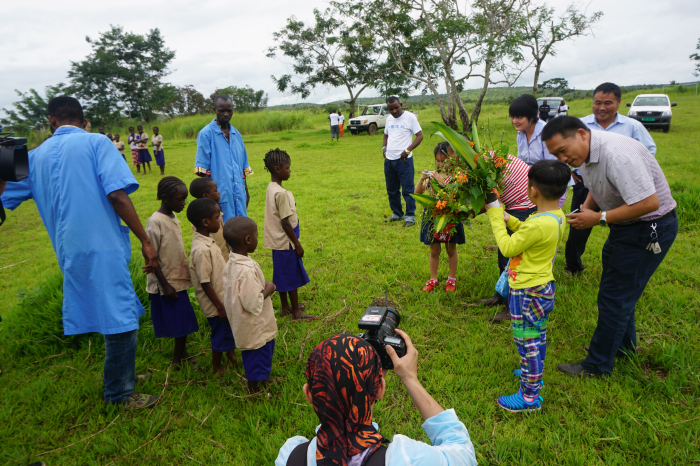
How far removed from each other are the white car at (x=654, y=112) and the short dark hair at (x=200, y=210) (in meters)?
19.2

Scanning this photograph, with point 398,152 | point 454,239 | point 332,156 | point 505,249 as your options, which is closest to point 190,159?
point 332,156

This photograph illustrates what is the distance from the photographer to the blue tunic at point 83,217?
2.60 metres

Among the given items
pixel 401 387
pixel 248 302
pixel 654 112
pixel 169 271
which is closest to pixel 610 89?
pixel 401 387

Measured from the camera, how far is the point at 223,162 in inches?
169

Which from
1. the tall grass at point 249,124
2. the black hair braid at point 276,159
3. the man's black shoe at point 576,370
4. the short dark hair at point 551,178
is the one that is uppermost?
the tall grass at point 249,124

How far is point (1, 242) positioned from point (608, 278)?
10312mm

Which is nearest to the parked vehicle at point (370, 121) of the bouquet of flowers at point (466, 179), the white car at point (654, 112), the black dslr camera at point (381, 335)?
the white car at point (654, 112)

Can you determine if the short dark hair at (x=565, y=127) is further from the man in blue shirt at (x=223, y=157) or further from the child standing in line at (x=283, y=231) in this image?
the man in blue shirt at (x=223, y=157)

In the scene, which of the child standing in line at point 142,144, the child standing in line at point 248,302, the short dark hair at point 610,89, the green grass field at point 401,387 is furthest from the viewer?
the child standing in line at point 142,144

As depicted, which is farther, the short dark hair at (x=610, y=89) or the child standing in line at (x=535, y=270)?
the short dark hair at (x=610, y=89)

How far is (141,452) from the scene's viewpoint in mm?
2576

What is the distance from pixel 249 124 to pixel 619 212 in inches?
1209

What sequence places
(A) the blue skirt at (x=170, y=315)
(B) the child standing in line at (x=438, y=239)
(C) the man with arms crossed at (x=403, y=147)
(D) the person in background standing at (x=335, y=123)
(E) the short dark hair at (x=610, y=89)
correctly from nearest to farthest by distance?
1. (A) the blue skirt at (x=170, y=315)
2. (E) the short dark hair at (x=610, y=89)
3. (B) the child standing in line at (x=438, y=239)
4. (C) the man with arms crossed at (x=403, y=147)
5. (D) the person in background standing at (x=335, y=123)

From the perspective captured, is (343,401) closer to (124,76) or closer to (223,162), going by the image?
(223,162)
